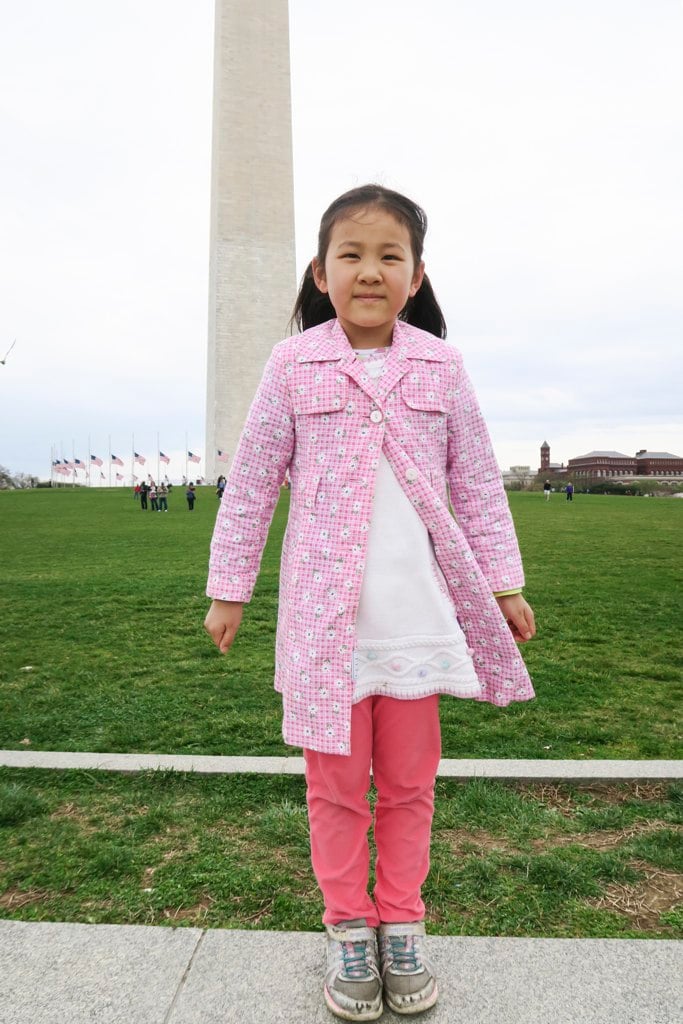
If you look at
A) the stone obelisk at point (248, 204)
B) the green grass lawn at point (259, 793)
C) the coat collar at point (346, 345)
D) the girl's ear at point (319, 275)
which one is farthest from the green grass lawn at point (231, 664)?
the stone obelisk at point (248, 204)

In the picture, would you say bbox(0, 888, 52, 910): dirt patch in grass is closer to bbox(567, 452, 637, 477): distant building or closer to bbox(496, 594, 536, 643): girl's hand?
bbox(496, 594, 536, 643): girl's hand

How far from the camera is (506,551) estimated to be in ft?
6.86

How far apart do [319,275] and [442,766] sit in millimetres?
1935

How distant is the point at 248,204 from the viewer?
42.3 m

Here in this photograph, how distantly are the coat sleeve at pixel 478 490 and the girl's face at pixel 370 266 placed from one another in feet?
0.78

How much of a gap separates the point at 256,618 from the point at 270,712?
127 inches

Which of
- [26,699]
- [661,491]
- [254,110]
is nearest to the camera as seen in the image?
[26,699]

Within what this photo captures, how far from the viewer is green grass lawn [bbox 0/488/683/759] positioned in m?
4.11

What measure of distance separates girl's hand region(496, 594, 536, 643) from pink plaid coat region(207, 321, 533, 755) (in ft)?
0.15

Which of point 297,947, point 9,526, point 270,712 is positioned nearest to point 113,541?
point 9,526

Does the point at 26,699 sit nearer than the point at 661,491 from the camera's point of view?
Yes

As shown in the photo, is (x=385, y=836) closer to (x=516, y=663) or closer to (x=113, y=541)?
(x=516, y=663)

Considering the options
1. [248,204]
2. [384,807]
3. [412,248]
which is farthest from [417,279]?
[248,204]

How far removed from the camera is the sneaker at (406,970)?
72.1 inches
